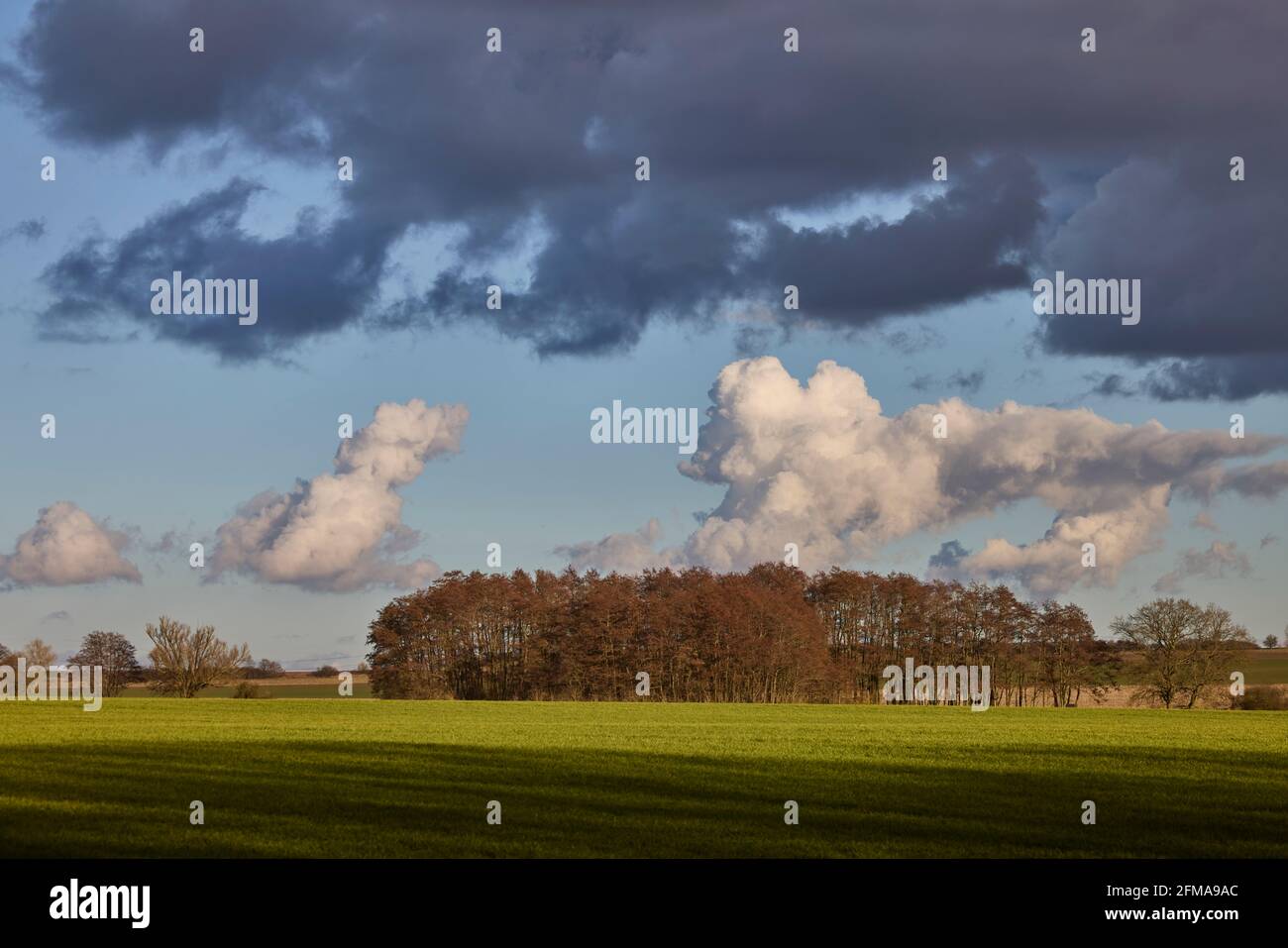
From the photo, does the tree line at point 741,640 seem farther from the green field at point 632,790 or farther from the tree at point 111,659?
the green field at point 632,790

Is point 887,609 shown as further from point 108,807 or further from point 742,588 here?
point 108,807

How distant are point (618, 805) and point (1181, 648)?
97079 millimetres

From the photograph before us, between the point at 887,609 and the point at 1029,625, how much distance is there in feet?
42.6

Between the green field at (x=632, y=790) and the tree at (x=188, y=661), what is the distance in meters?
52.6

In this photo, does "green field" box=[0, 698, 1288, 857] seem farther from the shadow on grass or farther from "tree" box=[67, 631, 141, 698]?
"tree" box=[67, 631, 141, 698]

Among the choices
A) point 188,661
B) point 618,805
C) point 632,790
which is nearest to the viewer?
point 618,805

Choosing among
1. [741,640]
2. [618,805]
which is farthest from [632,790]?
[741,640]

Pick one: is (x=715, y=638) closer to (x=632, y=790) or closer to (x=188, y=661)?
(x=188, y=661)

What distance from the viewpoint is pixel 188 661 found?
10394 centimetres

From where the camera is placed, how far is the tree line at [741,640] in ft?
348

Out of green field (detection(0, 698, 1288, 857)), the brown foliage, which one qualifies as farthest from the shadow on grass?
the brown foliage

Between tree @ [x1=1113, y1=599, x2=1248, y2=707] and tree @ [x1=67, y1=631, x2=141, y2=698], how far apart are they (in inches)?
3503

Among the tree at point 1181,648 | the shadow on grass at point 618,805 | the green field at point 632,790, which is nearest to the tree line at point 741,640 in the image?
the tree at point 1181,648
